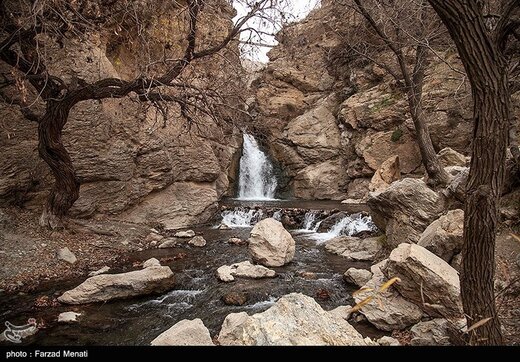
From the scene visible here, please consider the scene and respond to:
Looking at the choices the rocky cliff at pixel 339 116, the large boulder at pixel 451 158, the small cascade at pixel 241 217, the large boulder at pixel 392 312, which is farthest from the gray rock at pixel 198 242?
the large boulder at pixel 451 158

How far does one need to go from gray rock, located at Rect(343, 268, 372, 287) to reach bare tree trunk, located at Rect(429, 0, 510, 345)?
3.82 metres

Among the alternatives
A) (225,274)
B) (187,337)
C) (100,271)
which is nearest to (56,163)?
(100,271)

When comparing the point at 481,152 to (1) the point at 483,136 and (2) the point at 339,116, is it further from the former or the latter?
(2) the point at 339,116

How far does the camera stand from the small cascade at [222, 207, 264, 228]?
14047 mm

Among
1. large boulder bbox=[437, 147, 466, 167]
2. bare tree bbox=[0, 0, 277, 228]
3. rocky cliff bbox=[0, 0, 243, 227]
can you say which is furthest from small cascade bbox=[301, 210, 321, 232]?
bare tree bbox=[0, 0, 277, 228]

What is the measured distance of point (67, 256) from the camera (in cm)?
784

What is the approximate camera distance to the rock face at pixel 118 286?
5.83m

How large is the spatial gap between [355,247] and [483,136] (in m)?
6.95

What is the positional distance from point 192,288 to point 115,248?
11.7 ft

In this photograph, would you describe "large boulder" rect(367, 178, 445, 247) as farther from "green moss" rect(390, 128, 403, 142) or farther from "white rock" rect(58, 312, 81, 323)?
"green moss" rect(390, 128, 403, 142)

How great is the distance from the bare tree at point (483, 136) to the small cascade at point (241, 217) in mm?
11230

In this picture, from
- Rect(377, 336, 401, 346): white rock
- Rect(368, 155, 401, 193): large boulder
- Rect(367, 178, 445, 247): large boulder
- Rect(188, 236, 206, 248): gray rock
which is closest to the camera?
Rect(377, 336, 401, 346): white rock

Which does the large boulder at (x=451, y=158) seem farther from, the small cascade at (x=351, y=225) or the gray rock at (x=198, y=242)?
the gray rock at (x=198, y=242)
